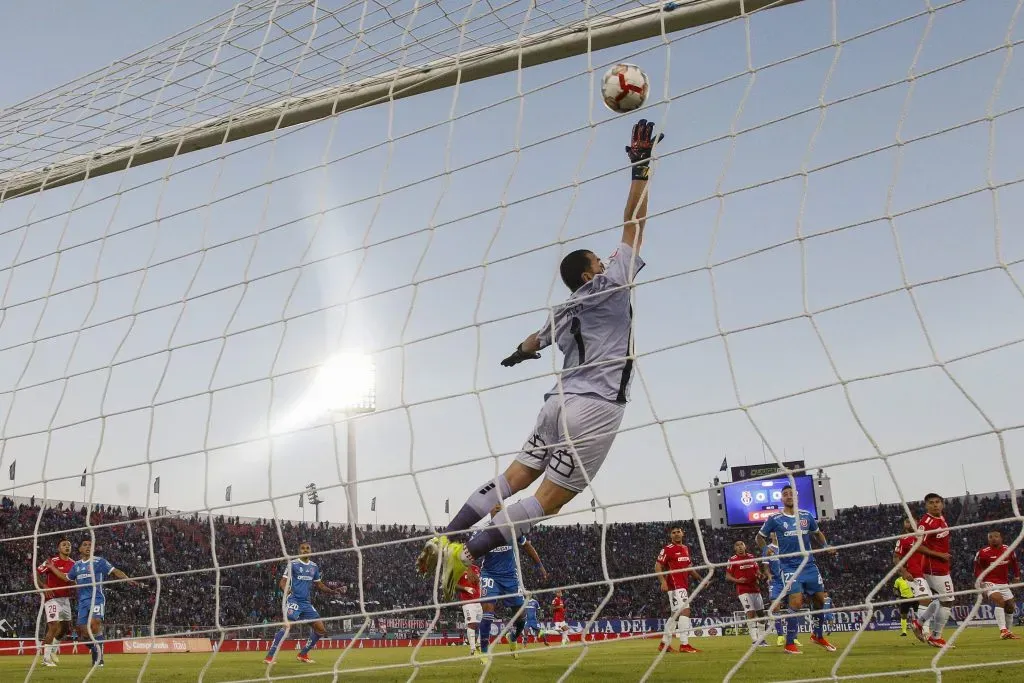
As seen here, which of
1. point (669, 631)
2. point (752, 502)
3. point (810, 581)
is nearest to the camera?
point (669, 631)

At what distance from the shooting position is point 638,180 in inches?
182

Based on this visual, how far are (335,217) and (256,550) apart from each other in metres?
29.8

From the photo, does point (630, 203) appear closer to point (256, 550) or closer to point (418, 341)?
point (418, 341)

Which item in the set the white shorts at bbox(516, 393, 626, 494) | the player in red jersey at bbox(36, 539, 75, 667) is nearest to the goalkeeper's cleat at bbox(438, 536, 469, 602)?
the white shorts at bbox(516, 393, 626, 494)

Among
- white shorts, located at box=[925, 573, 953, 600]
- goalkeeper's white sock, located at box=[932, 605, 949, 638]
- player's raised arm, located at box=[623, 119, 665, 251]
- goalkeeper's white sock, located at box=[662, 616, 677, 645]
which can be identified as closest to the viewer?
goalkeeper's white sock, located at box=[662, 616, 677, 645]

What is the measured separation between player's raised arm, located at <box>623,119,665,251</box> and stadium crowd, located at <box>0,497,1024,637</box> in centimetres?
1829

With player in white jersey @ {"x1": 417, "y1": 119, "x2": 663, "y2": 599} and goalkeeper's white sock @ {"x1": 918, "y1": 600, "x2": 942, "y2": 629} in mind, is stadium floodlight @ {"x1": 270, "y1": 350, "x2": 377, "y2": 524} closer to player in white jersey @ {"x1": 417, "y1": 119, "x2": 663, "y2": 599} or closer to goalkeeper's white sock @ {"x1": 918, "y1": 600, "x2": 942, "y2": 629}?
player in white jersey @ {"x1": 417, "y1": 119, "x2": 663, "y2": 599}

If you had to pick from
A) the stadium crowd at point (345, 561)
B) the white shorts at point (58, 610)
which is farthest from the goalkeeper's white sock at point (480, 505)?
the stadium crowd at point (345, 561)

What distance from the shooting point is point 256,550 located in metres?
33.2

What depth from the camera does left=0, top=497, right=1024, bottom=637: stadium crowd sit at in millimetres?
24812

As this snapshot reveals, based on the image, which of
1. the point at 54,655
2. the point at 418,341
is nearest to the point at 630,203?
the point at 418,341

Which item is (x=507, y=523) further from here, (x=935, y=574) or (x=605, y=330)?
(x=935, y=574)

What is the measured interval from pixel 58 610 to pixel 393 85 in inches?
328

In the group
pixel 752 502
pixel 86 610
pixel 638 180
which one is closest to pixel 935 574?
pixel 638 180
